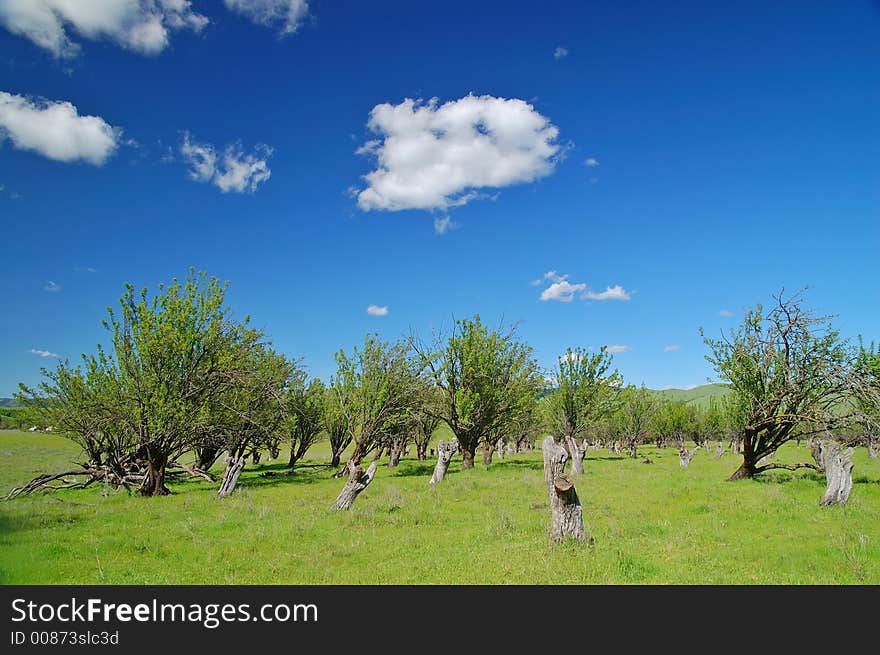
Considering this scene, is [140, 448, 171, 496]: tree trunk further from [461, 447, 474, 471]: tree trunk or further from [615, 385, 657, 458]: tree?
[615, 385, 657, 458]: tree

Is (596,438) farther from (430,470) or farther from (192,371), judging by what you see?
(192,371)

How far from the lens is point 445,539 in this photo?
A: 12.3m

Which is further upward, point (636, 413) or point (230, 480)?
point (230, 480)

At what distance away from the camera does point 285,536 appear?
1270 centimetres

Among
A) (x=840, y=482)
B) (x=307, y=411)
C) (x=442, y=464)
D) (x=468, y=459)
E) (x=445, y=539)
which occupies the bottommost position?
(x=468, y=459)

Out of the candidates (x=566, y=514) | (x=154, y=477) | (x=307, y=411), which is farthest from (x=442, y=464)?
(x=307, y=411)

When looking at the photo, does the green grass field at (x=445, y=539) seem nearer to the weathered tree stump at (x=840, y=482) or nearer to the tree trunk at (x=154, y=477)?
the weathered tree stump at (x=840, y=482)

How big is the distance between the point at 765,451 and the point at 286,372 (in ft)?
95.8

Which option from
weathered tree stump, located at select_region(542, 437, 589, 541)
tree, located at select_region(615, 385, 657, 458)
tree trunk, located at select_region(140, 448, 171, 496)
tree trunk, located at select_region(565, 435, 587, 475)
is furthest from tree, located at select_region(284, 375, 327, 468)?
tree, located at select_region(615, 385, 657, 458)

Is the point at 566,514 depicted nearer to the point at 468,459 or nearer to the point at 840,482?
→ the point at 840,482

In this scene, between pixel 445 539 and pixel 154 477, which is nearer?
pixel 445 539

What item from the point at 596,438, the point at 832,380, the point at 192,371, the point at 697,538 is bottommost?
the point at 596,438

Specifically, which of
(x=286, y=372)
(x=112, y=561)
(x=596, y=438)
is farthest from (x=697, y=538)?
(x=596, y=438)

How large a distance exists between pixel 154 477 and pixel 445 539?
646 inches
